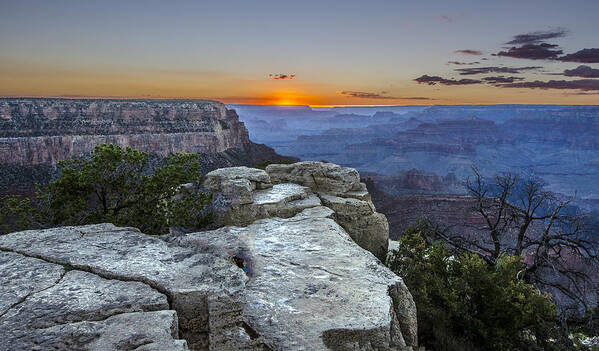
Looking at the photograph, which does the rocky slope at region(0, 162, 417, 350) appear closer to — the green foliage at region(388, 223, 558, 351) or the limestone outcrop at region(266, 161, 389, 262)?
the green foliage at region(388, 223, 558, 351)

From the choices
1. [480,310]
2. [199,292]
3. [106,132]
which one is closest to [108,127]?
[106,132]

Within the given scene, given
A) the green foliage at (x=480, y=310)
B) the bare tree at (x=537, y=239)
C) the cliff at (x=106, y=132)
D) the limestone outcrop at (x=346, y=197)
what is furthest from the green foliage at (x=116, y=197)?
the cliff at (x=106, y=132)

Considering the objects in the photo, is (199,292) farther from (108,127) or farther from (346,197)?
(108,127)

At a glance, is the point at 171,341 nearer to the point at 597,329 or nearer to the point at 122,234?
the point at 122,234

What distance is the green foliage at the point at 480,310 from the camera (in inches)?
305

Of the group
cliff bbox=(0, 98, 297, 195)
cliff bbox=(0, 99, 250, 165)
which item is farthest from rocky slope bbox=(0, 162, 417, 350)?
cliff bbox=(0, 99, 250, 165)

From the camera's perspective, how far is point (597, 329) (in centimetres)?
1002

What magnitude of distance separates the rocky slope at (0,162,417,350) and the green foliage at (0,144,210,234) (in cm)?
262

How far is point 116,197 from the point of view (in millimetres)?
11359

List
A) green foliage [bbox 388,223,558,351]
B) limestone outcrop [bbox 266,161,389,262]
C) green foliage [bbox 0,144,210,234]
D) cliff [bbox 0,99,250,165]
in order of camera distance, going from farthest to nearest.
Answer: cliff [bbox 0,99,250,165] < limestone outcrop [bbox 266,161,389,262] < green foliage [bbox 0,144,210,234] < green foliage [bbox 388,223,558,351]

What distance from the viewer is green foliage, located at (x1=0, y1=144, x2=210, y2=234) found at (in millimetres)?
10383

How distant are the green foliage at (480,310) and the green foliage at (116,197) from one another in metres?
6.12

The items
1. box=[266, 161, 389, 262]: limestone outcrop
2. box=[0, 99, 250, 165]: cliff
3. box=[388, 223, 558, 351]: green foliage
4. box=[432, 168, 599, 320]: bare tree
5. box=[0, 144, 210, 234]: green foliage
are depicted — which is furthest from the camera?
box=[0, 99, 250, 165]: cliff

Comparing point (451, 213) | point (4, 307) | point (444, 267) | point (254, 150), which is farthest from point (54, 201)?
point (254, 150)
